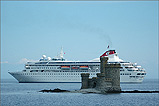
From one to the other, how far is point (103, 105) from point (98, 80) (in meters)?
11.1

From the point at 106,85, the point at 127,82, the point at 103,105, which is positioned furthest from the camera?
the point at 127,82

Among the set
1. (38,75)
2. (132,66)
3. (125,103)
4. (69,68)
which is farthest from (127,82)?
(125,103)

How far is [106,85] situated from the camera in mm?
51219

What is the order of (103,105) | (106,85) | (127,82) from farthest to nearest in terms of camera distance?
(127,82), (106,85), (103,105)

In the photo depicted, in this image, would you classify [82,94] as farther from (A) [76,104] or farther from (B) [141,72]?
(B) [141,72]

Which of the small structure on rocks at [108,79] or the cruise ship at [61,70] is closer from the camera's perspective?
the small structure on rocks at [108,79]

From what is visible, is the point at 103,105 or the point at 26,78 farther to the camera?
the point at 26,78

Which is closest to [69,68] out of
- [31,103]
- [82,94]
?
[82,94]

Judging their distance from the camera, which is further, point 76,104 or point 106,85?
point 106,85

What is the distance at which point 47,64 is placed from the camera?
97250 mm

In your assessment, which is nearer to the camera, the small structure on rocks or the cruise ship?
the small structure on rocks

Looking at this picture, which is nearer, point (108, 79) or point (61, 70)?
point (108, 79)

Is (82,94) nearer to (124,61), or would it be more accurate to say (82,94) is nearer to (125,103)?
(125,103)

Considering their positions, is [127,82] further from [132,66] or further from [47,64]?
[47,64]
